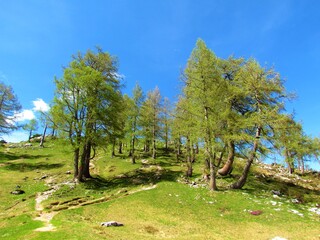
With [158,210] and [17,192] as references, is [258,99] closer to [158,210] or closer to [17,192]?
[158,210]

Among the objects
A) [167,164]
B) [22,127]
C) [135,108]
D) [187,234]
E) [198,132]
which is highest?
[135,108]

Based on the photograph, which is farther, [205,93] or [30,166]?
[30,166]

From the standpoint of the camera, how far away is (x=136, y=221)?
16.9m

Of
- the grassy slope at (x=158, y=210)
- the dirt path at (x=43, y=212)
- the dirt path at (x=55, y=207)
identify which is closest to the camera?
the grassy slope at (x=158, y=210)

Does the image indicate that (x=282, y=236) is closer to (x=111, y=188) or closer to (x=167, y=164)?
(x=111, y=188)

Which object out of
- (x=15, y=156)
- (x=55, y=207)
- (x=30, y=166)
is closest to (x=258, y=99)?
(x=55, y=207)

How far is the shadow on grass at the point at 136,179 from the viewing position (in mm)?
28209

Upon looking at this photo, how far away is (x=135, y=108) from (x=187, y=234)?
3258cm

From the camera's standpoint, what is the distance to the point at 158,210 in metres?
19.3

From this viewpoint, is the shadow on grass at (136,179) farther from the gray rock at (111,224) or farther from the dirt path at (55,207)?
the gray rock at (111,224)

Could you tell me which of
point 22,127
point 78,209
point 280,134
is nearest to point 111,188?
point 78,209

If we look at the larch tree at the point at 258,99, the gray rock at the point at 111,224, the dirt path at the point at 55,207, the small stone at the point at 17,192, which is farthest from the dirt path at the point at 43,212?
the larch tree at the point at 258,99

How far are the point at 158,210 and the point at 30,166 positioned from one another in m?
30.1

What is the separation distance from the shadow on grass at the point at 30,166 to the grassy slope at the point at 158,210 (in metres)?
2.81
